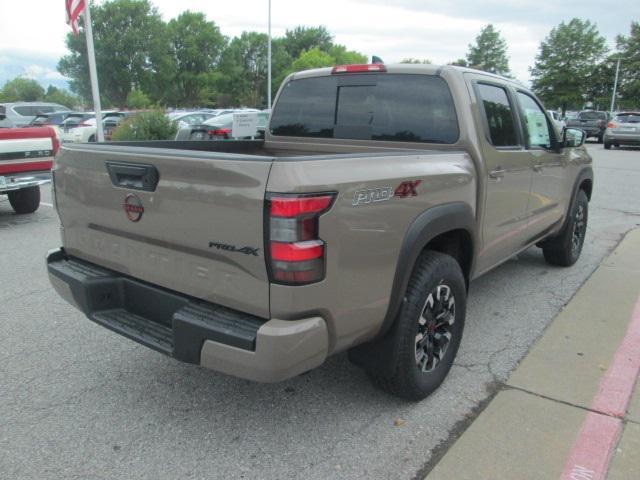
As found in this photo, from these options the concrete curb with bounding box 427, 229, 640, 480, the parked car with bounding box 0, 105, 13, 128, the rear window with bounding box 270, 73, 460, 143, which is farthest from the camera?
the parked car with bounding box 0, 105, 13, 128

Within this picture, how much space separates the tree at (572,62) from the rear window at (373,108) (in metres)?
61.2

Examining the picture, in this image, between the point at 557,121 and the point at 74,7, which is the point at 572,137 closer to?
the point at 74,7

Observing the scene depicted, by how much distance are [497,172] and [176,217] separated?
2.17 meters

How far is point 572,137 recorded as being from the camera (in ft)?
16.0

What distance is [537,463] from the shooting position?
252cm

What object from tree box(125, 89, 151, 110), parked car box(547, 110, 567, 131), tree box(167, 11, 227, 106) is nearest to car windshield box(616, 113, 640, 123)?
parked car box(547, 110, 567, 131)

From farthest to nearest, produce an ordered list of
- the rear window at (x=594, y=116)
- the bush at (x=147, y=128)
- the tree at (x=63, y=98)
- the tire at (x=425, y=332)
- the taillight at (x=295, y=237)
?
1. the tree at (x=63, y=98)
2. the rear window at (x=594, y=116)
3. the bush at (x=147, y=128)
4. the tire at (x=425, y=332)
5. the taillight at (x=295, y=237)

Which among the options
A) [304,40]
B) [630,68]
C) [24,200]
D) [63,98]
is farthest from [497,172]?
[304,40]

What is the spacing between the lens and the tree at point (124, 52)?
6150cm

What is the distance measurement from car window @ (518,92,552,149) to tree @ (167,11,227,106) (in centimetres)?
6895

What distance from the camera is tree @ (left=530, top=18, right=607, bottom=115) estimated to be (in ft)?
190

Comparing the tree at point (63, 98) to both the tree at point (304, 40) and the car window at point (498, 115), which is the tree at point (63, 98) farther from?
the car window at point (498, 115)

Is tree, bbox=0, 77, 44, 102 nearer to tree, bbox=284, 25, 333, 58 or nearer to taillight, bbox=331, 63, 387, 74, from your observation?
tree, bbox=284, 25, 333, 58

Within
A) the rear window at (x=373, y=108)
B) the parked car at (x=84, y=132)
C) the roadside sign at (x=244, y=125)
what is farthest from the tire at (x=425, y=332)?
the parked car at (x=84, y=132)
